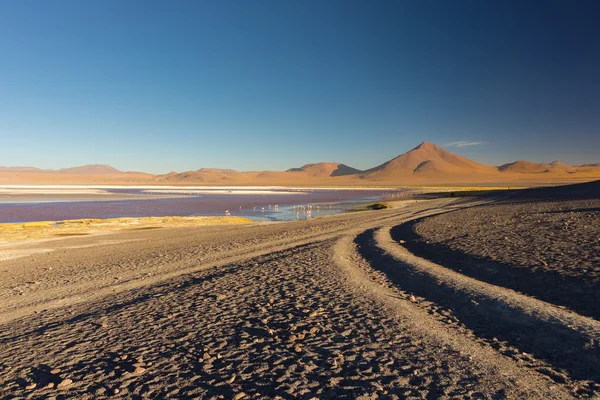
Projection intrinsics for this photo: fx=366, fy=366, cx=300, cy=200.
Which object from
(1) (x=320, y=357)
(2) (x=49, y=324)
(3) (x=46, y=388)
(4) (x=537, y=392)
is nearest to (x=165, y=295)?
(2) (x=49, y=324)

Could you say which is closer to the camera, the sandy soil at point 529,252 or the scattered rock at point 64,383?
the scattered rock at point 64,383

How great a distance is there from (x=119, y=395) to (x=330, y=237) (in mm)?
17131

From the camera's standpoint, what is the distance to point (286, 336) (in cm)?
732

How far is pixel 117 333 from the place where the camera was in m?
7.76

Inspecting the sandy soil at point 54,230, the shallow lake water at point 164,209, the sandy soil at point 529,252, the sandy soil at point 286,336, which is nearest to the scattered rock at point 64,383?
the sandy soil at point 286,336

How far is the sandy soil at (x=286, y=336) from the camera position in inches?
216

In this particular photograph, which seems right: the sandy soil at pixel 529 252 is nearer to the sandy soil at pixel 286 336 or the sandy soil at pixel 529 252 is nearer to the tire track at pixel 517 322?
the tire track at pixel 517 322

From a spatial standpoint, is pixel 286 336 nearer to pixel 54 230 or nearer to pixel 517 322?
pixel 517 322

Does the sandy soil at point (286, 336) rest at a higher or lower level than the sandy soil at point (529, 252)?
lower

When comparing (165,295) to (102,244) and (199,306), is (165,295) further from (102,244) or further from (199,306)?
(102,244)

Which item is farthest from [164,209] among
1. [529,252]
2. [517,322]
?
[517,322]

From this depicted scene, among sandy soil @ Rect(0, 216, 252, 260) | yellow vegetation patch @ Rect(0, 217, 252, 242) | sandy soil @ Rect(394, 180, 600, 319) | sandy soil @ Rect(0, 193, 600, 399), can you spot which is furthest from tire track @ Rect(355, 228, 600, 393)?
yellow vegetation patch @ Rect(0, 217, 252, 242)

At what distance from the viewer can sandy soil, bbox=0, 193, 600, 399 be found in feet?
18.0

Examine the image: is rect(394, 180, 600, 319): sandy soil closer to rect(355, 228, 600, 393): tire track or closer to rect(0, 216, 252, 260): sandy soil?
rect(355, 228, 600, 393): tire track
